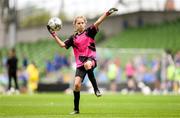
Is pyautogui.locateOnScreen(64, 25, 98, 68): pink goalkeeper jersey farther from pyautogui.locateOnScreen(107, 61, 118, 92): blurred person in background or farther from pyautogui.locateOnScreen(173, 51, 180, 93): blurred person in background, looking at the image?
pyautogui.locateOnScreen(107, 61, 118, 92): blurred person in background

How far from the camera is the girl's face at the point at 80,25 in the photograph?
661 inches

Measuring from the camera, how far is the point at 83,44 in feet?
56.2

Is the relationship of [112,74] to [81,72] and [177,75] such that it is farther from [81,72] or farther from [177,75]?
[81,72]

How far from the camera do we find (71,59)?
41219 mm

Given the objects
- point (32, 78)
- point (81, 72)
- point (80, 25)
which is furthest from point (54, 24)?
point (32, 78)

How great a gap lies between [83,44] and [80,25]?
479 millimetres

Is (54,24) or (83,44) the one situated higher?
(54,24)

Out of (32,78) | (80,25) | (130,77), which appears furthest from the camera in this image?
(32,78)

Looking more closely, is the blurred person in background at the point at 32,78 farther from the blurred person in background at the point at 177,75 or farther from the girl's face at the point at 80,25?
the girl's face at the point at 80,25

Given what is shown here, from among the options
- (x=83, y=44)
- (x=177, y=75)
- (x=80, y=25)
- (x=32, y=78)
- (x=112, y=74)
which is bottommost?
(x=32, y=78)

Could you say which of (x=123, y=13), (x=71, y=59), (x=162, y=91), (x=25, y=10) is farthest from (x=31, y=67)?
(x=25, y=10)

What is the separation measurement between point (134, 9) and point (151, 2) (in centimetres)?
145

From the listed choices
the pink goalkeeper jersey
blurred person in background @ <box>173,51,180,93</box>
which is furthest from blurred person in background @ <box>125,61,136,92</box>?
the pink goalkeeper jersey

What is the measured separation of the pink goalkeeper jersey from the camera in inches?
674
